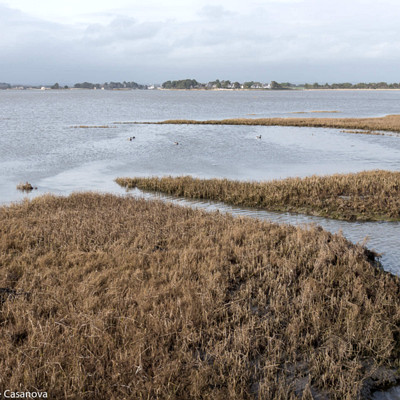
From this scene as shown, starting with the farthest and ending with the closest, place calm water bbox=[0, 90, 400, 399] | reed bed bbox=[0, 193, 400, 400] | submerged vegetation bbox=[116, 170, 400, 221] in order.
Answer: calm water bbox=[0, 90, 400, 399], submerged vegetation bbox=[116, 170, 400, 221], reed bed bbox=[0, 193, 400, 400]

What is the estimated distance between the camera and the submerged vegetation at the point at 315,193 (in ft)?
62.3

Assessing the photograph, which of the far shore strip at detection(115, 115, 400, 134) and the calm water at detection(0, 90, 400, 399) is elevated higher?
the far shore strip at detection(115, 115, 400, 134)

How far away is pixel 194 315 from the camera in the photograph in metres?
8.23

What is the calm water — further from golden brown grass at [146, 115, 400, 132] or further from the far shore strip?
golden brown grass at [146, 115, 400, 132]

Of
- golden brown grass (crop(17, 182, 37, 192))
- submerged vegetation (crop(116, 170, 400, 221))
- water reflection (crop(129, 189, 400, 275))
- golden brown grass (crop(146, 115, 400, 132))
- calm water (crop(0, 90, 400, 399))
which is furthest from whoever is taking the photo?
golden brown grass (crop(146, 115, 400, 132))

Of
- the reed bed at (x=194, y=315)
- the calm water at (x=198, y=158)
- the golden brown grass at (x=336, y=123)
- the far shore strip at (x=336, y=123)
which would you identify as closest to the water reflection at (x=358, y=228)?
the calm water at (x=198, y=158)

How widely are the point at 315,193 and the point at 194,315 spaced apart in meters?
14.5

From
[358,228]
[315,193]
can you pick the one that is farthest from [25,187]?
[358,228]

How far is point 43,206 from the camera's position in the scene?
17969 mm

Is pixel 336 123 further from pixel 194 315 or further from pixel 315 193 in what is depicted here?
pixel 194 315

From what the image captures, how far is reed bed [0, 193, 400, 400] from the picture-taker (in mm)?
6488

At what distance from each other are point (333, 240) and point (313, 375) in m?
6.61

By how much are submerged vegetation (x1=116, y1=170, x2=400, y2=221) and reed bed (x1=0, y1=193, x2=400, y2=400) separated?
21.2 ft

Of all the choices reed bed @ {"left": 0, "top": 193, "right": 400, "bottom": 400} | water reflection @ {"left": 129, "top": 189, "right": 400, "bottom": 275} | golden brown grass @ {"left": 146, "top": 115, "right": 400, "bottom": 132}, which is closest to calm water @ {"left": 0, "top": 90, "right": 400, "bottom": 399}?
water reflection @ {"left": 129, "top": 189, "right": 400, "bottom": 275}
